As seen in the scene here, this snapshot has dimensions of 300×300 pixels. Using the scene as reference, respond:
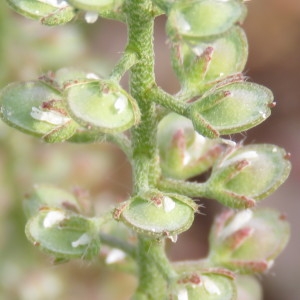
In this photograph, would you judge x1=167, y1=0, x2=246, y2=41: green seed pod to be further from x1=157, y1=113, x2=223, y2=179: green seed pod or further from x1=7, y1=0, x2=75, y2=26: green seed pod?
x1=157, y1=113, x2=223, y2=179: green seed pod

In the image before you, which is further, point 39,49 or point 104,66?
point 104,66

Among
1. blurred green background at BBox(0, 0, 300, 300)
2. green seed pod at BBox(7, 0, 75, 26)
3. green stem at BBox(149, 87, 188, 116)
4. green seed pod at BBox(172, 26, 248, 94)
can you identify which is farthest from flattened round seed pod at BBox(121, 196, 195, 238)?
blurred green background at BBox(0, 0, 300, 300)

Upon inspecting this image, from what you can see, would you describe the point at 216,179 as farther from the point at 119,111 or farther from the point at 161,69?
the point at 161,69

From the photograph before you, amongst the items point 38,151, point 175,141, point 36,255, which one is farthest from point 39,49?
point 175,141

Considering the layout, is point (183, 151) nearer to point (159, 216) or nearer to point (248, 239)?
point (248, 239)

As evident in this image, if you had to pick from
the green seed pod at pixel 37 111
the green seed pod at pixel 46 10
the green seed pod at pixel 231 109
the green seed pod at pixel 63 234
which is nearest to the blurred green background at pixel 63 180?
the green seed pod at pixel 63 234
